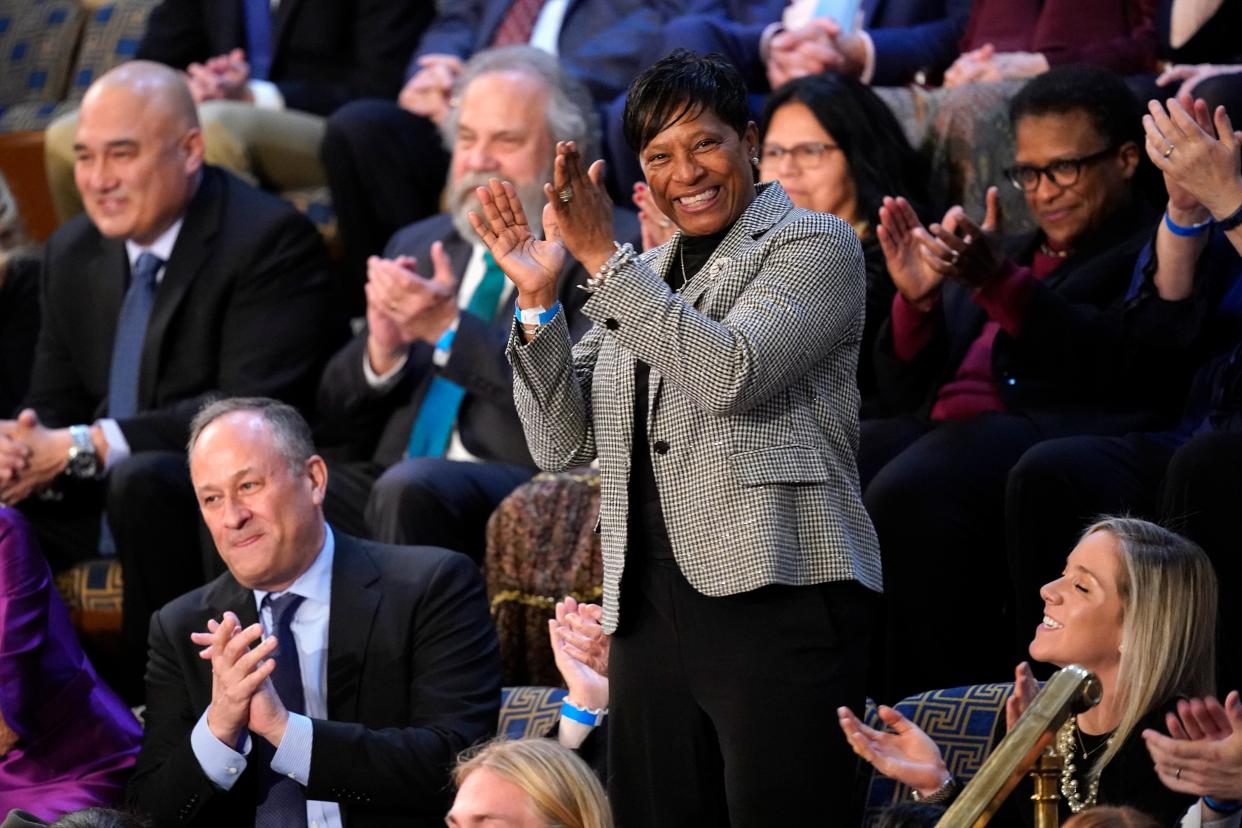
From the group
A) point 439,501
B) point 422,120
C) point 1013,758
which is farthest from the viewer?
point 422,120

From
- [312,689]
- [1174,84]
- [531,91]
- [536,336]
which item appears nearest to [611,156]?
[531,91]

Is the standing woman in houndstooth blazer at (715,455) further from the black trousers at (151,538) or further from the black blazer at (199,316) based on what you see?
the black blazer at (199,316)

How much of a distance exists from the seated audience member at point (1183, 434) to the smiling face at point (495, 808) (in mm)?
1205

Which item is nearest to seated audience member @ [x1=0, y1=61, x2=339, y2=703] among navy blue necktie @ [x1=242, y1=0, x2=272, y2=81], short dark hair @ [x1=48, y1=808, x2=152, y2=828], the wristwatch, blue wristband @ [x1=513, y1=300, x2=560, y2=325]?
the wristwatch

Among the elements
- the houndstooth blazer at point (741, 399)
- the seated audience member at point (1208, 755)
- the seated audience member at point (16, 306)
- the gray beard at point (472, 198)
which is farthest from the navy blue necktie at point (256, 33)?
the seated audience member at point (1208, 755)

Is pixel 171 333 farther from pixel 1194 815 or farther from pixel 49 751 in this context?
pixel 1194 815

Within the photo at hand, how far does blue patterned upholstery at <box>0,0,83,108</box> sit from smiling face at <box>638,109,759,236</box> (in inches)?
177

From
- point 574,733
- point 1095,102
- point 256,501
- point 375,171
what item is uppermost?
point 1095,102

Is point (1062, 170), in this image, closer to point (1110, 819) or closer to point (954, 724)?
point (954, 724)

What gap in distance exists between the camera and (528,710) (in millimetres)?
3367

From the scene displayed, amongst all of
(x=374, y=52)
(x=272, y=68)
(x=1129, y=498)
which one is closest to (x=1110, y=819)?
(x=1129, y=498)

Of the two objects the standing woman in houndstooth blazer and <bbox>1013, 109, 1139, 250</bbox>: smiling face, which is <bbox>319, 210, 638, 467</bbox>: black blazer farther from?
the standing woman in houndstooth blazer

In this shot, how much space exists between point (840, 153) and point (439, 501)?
1.12 meters

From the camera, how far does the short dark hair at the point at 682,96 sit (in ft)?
7.85
